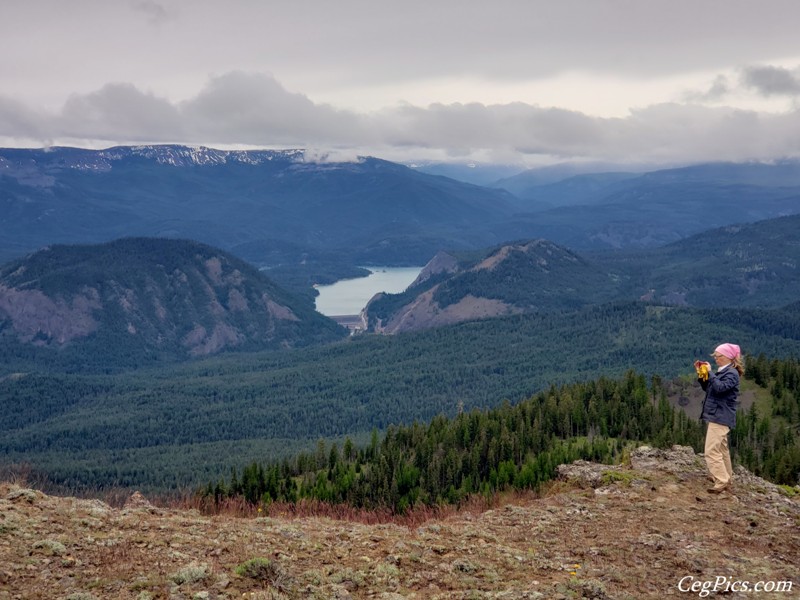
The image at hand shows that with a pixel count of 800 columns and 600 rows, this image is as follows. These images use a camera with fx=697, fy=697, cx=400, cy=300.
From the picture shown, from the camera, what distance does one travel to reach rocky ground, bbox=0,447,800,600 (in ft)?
62.3

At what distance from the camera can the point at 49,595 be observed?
58.6 ft

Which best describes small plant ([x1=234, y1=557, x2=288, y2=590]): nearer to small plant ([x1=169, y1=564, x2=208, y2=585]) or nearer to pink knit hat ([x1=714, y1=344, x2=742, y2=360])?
small plant ([x1=169, y1=564, x2=208, y2=585])

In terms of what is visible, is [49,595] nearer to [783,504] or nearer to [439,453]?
[783,504]

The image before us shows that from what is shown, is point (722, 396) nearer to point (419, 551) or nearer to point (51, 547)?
point (419, 551)

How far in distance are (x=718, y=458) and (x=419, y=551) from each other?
45.6 feet

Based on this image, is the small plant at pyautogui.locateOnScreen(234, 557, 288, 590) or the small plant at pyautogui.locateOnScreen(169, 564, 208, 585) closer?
the small plant at pyautogui.locateOnScreen(169, 564, 208, 585)

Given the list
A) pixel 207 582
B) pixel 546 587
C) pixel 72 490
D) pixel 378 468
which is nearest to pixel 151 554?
pixel 207 582

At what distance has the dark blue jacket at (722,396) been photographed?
2642cm

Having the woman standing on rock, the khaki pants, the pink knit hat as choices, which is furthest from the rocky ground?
the pink knit hat

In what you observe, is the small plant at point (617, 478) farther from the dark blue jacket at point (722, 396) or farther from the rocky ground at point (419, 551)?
the dark blue jacket at point (722, 396)

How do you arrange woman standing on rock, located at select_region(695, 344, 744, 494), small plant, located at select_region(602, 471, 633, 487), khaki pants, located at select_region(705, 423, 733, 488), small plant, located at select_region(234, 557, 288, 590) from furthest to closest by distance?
small plant, located at select_region(602, 471, 633, 487), khaki pants, located at select_region(705, 423, 733, 488), woman standing on rock, located at select_region(695, 344, 744, 494), small plant, located at select_region(234, 557, 288, 590)

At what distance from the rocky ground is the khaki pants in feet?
2.20

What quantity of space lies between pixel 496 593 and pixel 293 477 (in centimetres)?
4166

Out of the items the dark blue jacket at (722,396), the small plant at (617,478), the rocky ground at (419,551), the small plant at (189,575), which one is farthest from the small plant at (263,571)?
the small plant at (617,478)
